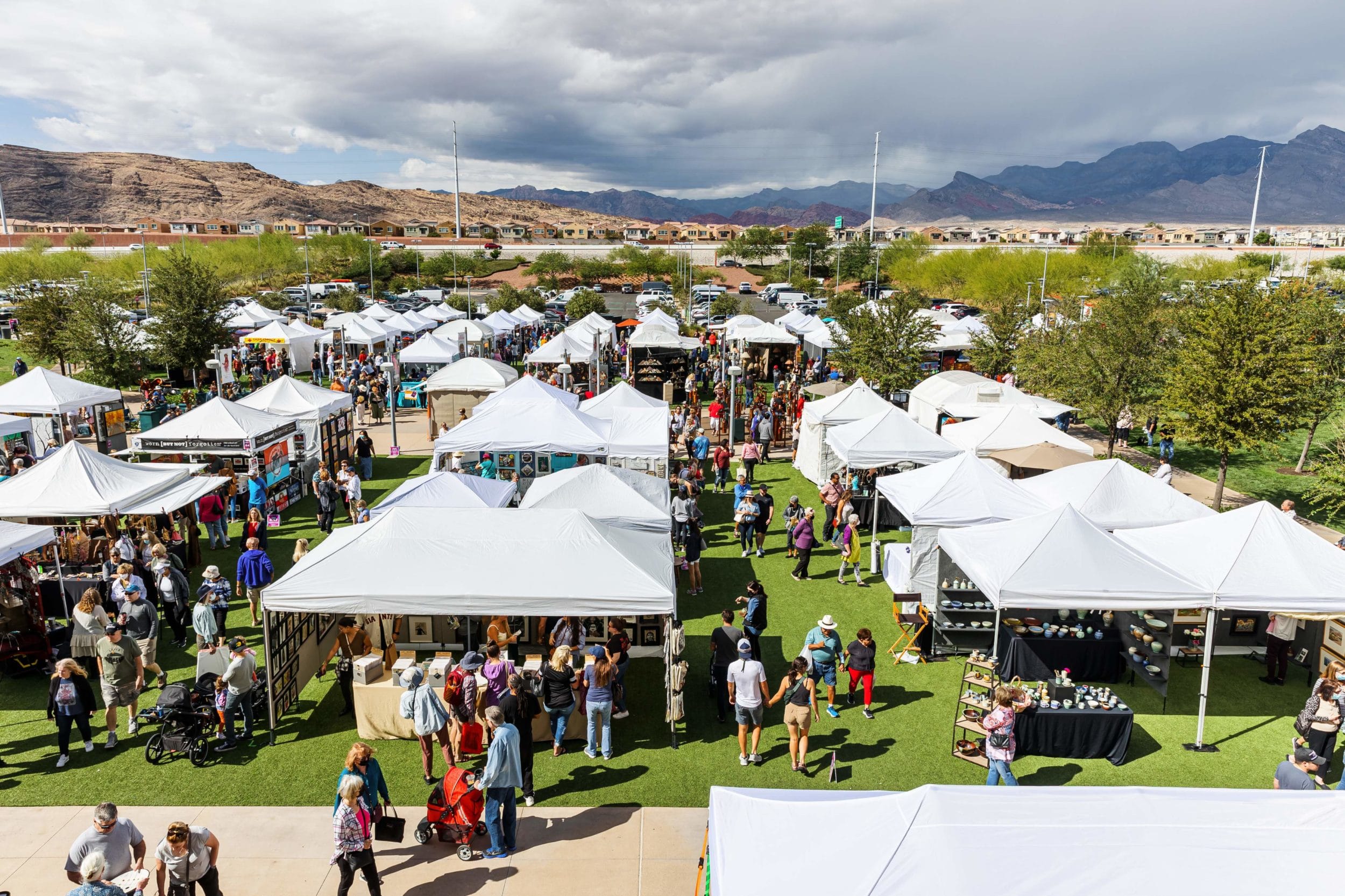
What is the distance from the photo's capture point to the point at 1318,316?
21.8 metres

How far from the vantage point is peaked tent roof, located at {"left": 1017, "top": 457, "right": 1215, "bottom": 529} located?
41.0 ft

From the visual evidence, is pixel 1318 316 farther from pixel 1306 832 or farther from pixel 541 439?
pixel 1306 832

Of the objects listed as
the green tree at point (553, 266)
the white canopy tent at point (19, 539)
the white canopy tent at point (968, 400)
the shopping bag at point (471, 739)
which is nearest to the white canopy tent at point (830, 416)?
the white canopy tent at point (968, 400)

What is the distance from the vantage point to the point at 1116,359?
68.5 ft

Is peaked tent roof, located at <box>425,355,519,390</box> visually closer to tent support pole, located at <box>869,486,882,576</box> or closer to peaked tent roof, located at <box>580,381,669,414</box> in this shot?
peaked tent roof, located at <box>580,381,669,414</box>

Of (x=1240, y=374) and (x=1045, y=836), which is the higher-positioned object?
(x=1240, y=374)

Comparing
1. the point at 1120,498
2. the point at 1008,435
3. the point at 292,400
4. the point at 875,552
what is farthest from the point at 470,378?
the point at 1120,498

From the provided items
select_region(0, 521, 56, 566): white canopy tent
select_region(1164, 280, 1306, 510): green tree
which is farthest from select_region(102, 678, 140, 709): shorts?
select_region(1164, 280, 1306, 510): green tree

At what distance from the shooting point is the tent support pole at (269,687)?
8250 mm

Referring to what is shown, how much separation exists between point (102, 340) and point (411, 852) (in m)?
25.3

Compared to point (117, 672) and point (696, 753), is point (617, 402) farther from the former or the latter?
point (117, 672)

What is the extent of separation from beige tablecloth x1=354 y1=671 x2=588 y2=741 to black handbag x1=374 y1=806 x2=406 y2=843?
5.59 feet

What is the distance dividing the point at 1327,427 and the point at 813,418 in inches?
767

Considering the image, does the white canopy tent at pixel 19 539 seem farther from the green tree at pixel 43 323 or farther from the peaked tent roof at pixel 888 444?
the green tree at pixel 43 323
